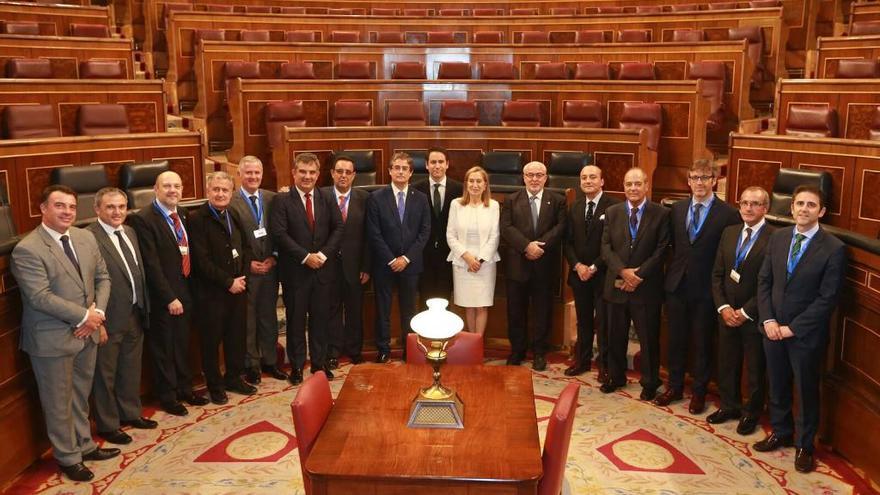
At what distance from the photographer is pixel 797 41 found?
8992 mm

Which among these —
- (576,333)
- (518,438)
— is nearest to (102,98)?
(576,333)

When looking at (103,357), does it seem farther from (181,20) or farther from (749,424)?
(181,20)

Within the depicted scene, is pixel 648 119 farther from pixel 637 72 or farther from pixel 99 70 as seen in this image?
pixel 99 70

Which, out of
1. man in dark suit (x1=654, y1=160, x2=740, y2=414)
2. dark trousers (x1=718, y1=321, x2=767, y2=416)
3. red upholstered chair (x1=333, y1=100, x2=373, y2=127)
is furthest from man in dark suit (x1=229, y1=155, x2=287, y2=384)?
red upholstered chair (x1=333, y1=100, x2=373, y2=127)

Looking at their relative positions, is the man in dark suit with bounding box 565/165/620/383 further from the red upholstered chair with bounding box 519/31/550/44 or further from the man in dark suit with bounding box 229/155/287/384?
the red upholstered chair with bounding box 519/31/550/44

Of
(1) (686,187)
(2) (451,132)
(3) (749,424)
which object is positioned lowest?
(3) (749,424)

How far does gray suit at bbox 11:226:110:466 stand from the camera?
119 inches

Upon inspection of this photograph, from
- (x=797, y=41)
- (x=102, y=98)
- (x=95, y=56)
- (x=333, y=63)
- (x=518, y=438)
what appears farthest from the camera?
(x=797, y=41)

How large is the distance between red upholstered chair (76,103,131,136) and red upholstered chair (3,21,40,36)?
2.67m

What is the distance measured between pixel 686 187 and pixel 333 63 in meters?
3.77

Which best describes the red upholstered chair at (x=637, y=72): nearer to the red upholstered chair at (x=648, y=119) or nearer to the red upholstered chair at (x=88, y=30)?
the red upholstered chair at (x=648, y=119)

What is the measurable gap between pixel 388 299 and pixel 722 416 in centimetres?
187

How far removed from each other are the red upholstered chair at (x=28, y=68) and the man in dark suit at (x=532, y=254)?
4599 millimetres

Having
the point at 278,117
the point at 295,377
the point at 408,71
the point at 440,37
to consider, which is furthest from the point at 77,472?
the point at 440,37
